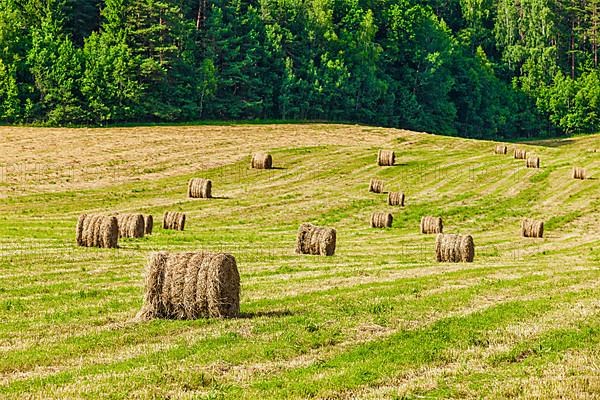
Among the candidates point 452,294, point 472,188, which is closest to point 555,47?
point 472,188

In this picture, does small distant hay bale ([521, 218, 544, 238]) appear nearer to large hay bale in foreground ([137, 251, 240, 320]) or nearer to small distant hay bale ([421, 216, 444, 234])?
small distant hay bale ([421, 216, 444, 234])

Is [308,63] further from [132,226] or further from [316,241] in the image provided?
[316,241]

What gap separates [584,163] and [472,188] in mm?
13621

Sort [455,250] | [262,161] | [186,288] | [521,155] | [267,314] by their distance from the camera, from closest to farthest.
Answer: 1. [186,288]
2. [267,314]
3. [455,250]
4. [262,161]
5. [521,155]

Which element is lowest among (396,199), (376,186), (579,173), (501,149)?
(396,199)

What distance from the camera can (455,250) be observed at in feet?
111

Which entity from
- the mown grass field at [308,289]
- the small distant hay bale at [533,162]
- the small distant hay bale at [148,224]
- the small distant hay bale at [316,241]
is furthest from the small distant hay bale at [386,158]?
the small distant hay bale at [316,241]

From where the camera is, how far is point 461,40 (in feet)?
495

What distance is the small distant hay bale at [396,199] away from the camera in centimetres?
5581

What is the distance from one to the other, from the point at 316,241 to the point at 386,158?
35.8 meters

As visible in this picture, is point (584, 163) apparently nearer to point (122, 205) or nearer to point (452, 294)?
point (122, 205)

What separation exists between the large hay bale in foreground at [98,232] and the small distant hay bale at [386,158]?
38.8m

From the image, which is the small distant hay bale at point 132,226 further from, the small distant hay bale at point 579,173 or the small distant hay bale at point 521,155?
the small distant hay bale at point 521,155

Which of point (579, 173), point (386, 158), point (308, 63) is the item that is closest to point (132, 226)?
point (386, 158)
